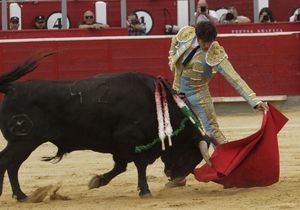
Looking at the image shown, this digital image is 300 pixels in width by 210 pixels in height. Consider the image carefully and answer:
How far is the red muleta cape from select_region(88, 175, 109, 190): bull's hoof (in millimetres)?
670

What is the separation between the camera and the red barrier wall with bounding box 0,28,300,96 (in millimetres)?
12953

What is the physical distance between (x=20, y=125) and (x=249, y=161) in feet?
5.26

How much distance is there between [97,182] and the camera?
6293mm

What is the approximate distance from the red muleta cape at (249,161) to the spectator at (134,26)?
7.09 metres

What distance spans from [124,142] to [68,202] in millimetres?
546

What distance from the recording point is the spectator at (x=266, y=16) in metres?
13.8

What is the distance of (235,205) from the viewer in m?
5.53

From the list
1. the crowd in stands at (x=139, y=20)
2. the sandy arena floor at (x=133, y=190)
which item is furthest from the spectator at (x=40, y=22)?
the sandy arena floor at (x=133, y=190)

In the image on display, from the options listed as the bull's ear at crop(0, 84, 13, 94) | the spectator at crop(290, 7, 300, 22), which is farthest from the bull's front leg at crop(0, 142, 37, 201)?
the spectator at crop(290, 7, 300, 22)

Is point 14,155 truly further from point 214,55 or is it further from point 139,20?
point 139,20

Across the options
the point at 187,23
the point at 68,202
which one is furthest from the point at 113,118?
the point at 187,23

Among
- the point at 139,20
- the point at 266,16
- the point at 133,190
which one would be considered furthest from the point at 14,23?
the point at 133,190

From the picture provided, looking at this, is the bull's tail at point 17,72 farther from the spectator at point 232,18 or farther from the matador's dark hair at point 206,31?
the spectator at point 232,18

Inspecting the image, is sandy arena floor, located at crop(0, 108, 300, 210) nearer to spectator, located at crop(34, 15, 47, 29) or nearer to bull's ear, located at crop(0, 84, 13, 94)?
bull's ear, located at crop(0, 84, 13, 94)
